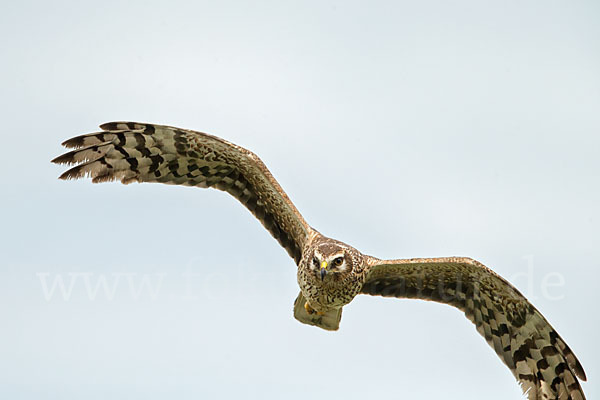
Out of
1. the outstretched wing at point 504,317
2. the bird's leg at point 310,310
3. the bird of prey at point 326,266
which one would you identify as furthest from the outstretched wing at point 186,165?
the outstretched wing at point 504,317

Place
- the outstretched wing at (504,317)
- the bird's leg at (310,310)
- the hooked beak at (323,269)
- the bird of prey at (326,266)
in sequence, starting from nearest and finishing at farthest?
the hooked beak at (323,269), the bird of prey at (326,266), the outstretched wing at (504,317), the bird's leg at (310,310)

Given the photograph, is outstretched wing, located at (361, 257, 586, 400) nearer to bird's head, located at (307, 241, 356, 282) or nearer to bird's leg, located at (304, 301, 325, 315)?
bird's head, located at (307, 241, 356, 282)

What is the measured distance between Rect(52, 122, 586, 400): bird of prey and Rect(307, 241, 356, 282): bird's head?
0.04 feet

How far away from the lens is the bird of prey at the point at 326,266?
1402 centimetres

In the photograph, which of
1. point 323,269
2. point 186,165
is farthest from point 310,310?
point 186,165

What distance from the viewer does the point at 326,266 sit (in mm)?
13688

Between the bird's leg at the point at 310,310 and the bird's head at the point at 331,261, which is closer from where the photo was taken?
the bird's head at the point at 331,261

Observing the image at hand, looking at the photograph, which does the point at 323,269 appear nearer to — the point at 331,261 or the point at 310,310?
the point at 331,261

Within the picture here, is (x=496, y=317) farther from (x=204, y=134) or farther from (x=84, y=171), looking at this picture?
(x=84, y=171)

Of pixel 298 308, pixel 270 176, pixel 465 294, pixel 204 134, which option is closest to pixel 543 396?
pixel 465 294

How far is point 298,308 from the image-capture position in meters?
14.8

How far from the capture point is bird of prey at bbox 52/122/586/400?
46.0ft

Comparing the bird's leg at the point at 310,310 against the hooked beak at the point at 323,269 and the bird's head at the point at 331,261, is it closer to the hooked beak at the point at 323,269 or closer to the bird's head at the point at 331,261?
the bird's head at the point at 331,261

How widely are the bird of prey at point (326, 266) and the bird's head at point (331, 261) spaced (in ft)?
0.04
